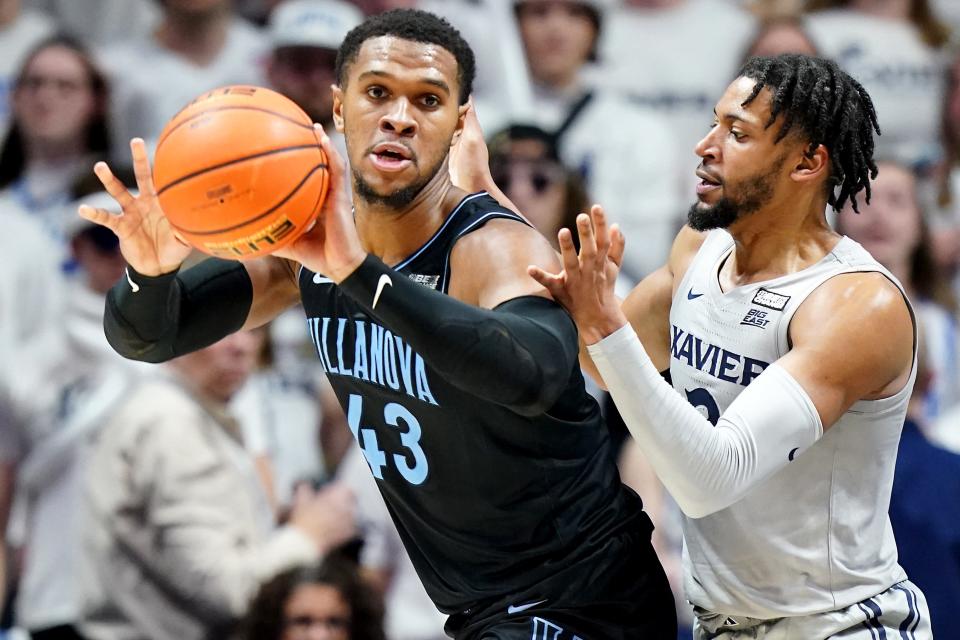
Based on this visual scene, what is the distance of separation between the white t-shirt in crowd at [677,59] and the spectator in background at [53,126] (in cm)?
313

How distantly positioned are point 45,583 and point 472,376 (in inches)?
174

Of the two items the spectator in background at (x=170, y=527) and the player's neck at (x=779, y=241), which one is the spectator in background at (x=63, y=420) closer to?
the spectator in background at (x=170, y=527)

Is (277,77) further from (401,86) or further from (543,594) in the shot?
(543,594)

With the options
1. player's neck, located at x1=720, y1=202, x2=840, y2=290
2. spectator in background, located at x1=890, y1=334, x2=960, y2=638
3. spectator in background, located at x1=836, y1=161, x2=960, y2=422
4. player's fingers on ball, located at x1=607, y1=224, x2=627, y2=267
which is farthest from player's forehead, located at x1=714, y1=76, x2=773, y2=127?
spectator in background, located at x1=836, y1=161, x2=960, y2=422

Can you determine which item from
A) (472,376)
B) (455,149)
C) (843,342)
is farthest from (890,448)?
(455,149)

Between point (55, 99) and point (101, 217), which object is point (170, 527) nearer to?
point (55, 99)

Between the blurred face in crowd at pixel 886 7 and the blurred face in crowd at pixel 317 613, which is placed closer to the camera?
the blurred face in crowd at pixel 317 613

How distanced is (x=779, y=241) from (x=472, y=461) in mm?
1033

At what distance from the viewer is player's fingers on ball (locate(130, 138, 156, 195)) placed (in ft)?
10.9

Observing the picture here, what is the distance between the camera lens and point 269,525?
6.55 meters

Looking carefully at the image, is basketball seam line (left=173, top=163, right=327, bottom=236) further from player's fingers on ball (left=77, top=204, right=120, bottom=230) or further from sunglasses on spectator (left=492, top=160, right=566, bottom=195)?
sunglasses on spectator (left=492, top=160, right=566, bottom=195)

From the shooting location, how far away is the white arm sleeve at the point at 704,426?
10.1ft

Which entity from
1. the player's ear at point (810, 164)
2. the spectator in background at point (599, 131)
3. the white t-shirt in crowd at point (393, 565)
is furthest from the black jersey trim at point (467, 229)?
the spectator in background at point (599, 131)

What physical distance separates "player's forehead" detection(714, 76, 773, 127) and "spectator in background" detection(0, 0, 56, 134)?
4.90 meters
